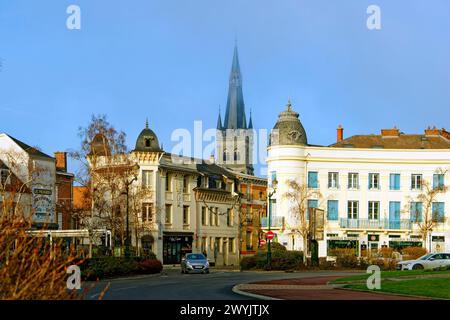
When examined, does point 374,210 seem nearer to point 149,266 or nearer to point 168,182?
point 168,182

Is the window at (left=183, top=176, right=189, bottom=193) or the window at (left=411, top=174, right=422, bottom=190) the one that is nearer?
the window at (left=411, top=174, right=422, bottom=190)

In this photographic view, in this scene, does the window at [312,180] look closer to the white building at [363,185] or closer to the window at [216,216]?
the white building at [363,185]

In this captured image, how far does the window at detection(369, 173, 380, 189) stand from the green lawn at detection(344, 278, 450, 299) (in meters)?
41.3

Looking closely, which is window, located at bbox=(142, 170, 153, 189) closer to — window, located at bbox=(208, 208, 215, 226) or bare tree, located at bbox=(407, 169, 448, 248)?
window, located at bbox=(208, 208, 215, 226)

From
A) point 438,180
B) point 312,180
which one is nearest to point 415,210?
point 438,180

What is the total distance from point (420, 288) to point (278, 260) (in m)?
28.2

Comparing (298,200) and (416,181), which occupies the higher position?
(416,181)

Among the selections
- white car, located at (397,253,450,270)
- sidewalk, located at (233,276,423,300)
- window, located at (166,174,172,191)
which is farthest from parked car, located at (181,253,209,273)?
window, located at (166,174,172,191)

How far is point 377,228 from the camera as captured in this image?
7312 centimetres

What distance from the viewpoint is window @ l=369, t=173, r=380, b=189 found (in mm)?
74312

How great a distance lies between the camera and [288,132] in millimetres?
74000

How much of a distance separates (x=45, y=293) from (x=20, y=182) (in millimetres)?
55957
